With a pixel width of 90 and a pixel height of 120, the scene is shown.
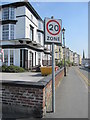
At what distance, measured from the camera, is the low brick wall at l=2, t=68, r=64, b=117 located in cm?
434

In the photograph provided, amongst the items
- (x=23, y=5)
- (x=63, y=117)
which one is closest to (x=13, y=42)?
(x=23, y=5)

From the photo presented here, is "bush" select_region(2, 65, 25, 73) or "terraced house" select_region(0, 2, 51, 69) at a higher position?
"terraced house" select_region(0, 2, 51, 69)

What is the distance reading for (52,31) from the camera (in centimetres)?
462

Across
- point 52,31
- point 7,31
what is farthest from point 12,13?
point 52,31

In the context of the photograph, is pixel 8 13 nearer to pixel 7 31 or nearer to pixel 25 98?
pixel 7 31

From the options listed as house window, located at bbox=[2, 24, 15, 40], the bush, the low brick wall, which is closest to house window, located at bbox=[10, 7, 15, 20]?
house window, located at bbox=[2, 24, 15, 40]

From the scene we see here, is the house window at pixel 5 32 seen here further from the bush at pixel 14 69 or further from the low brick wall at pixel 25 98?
the low brick wall at pixel 25 98

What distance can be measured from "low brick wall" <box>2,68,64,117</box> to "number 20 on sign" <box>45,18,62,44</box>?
142 cm

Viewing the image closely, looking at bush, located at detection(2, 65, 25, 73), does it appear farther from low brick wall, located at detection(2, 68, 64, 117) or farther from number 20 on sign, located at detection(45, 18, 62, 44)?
number 20 on sign, located at detection(45, 18, 62, 44)

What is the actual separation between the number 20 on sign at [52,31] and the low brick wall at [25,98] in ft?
4.67

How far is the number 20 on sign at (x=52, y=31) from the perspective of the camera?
4.60 metres

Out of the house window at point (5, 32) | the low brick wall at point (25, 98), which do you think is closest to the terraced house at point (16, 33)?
the house window at point (5, 32)

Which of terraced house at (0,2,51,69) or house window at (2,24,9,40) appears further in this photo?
house window at (2,24,9,40)

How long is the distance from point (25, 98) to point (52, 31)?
228 centimetres
